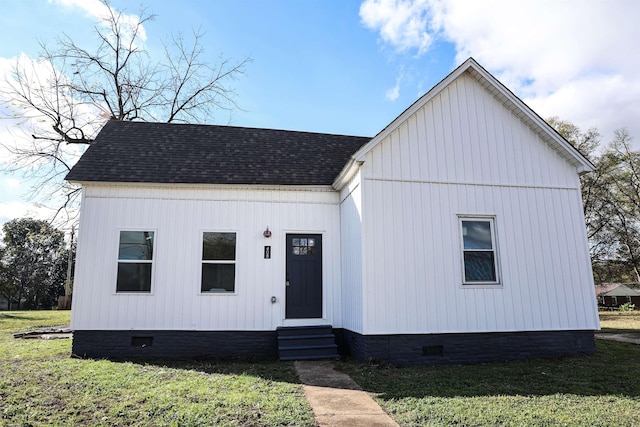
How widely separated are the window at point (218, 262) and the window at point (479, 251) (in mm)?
5097

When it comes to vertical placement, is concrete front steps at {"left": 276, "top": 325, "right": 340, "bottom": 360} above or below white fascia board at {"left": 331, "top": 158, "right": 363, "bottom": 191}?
below

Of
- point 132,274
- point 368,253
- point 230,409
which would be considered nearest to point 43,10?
point 132,274

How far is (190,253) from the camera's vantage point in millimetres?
9023

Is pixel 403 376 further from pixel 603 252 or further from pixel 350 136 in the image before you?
pixel 603 252

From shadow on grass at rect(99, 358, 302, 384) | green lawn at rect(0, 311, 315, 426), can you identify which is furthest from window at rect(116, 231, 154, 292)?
green lawn at rect(0, 311, 315, 426)

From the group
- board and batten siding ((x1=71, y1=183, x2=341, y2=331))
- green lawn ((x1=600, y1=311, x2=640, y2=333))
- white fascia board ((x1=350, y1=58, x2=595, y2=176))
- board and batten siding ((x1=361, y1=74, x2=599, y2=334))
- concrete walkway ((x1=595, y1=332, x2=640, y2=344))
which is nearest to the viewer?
board and batten siding ((x1=361, y1=74, x2=599, y2=334))

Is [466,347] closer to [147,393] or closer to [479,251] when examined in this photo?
[479,251]

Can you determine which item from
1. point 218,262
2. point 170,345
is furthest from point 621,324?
point 170,345

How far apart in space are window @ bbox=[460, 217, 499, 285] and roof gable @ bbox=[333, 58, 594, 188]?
2.34 meters

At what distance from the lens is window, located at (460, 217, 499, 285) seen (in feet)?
26.8

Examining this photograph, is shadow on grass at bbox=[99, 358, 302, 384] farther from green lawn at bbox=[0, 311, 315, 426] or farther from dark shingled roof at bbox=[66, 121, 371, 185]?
dark shingled roof at bbox=[66, 121, 371, 185]

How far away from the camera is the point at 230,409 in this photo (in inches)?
186

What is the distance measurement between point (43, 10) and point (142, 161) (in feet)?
16.8

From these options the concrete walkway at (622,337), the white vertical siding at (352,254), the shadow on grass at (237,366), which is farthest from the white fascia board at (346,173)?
the concrete walkway at (622,337)
